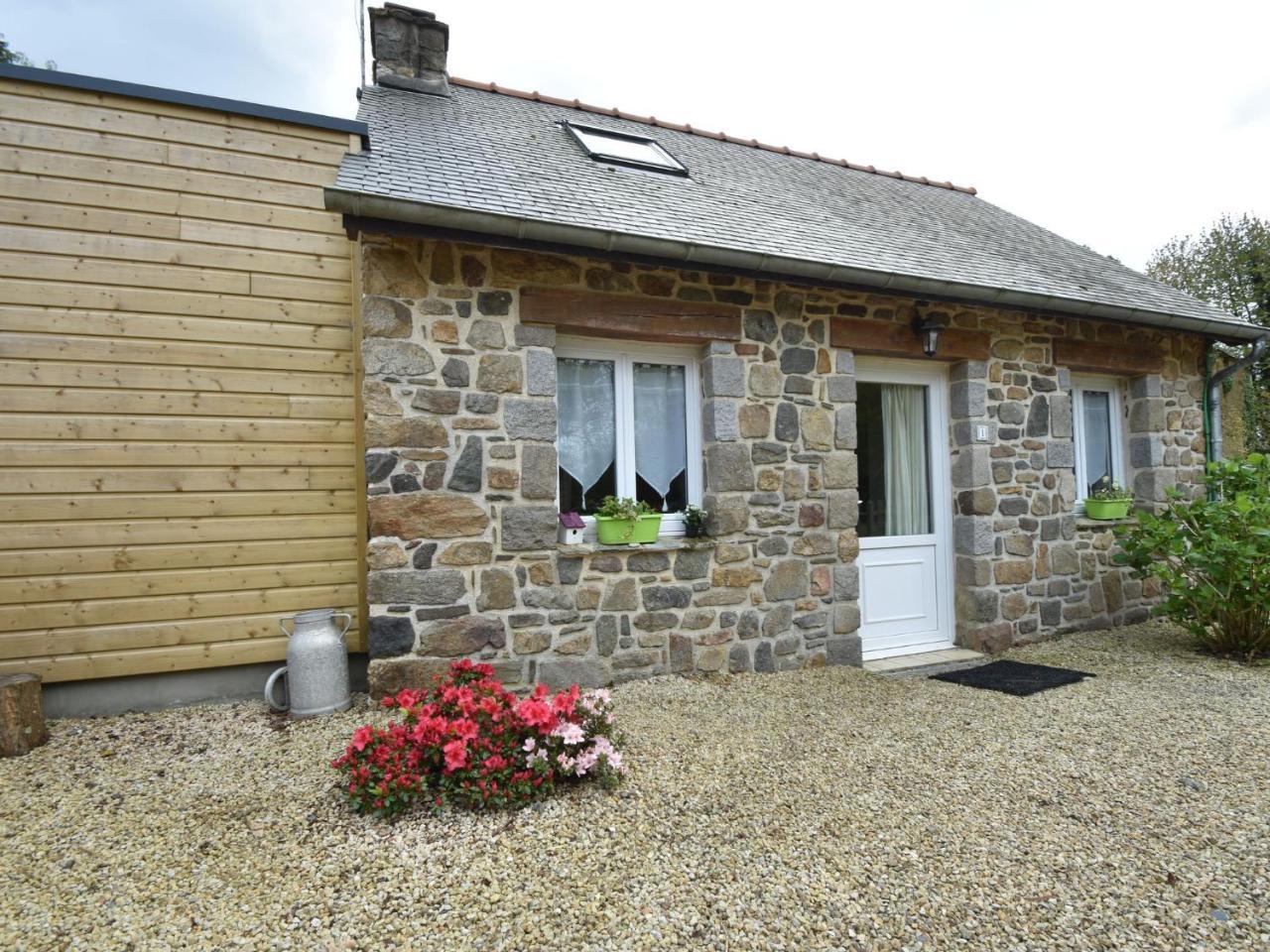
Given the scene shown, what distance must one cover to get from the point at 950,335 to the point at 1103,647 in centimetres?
260

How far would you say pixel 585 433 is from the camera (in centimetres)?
394

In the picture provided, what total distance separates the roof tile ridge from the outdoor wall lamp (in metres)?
3.35

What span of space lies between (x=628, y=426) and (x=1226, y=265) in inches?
604

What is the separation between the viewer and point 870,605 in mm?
4703

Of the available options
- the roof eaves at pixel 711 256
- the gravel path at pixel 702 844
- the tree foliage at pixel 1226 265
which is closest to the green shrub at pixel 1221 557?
the gravel path at pixel 702 844

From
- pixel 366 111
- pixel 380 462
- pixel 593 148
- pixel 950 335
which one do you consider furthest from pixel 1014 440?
pixel 366 111

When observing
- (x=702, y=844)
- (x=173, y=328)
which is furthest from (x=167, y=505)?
(x=702, y=844)

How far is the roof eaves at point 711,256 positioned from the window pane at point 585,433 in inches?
29.1

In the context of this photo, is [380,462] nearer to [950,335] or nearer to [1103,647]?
[950,335]

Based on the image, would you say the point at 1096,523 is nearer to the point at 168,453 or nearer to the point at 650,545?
the point at 650,545

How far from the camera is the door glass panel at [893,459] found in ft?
15.7

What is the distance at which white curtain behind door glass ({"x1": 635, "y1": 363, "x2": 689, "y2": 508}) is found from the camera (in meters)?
4.08

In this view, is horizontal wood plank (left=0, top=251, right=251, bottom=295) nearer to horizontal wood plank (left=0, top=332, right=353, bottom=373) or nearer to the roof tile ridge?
horizontal wood plank (left=0, top=332, right=353, bottom=373)

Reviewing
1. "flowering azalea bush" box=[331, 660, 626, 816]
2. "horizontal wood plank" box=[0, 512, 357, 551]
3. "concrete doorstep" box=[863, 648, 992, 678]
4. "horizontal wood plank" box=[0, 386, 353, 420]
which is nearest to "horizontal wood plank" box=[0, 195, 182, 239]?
"horizontal wood plank" box=[0, 386, 353, 420]
